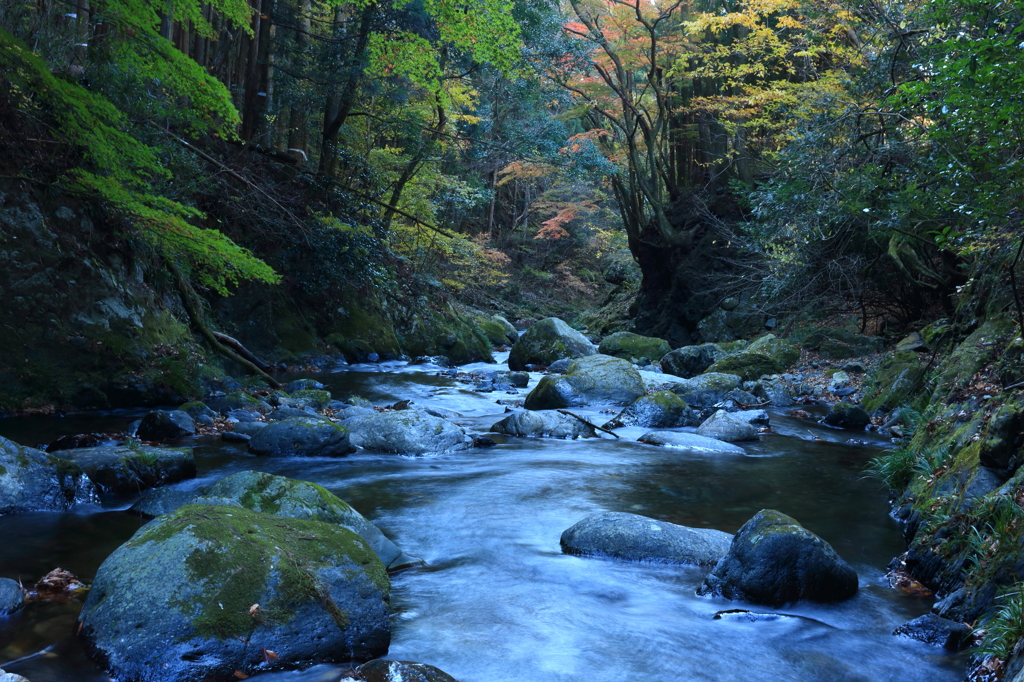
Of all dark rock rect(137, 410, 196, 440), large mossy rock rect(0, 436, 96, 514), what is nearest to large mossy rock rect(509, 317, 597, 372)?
dark rock rect(137, 410, 196, 440)

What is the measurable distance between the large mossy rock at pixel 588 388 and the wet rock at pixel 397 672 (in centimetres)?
814

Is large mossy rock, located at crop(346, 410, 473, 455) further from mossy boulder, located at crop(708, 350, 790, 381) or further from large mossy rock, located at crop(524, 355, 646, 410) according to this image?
mossy boulder, located at crop(708, 350, 790, 381)

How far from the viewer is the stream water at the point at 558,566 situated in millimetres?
3402

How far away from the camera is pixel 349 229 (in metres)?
13.7

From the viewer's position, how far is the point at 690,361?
15703 mm

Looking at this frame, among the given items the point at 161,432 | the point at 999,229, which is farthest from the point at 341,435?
the point at 999,229

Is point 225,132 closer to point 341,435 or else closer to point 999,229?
point 341,435

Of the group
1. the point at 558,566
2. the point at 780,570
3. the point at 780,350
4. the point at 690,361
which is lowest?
the point at 558,566

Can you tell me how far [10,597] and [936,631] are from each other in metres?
4.80

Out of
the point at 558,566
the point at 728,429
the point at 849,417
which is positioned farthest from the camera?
the point at 849,417

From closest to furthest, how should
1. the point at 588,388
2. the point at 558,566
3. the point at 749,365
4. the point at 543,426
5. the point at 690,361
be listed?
the point at 558,566 < the point at 543,426 < the point at 588,388 < the point at 749,365 < the point at 690,361

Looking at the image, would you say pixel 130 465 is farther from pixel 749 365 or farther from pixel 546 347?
pixel 546 347

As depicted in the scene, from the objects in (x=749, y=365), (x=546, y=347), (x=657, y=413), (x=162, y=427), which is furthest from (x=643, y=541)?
(x=546, y=347)

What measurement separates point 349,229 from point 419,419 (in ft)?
21.8
